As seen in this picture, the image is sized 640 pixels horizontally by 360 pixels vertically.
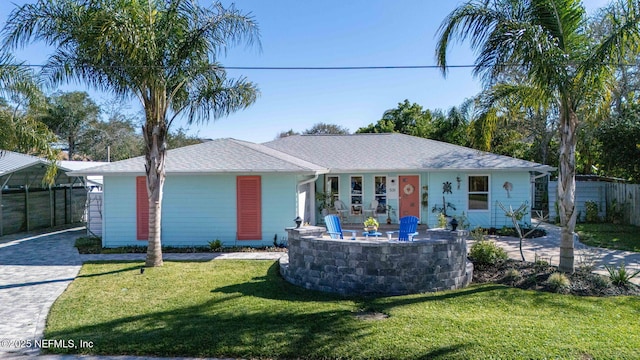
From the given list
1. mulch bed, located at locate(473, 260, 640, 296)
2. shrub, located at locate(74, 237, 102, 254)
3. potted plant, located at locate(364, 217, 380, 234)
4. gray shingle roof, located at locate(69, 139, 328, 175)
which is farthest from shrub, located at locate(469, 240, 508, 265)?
shrub, located at locate(74, 237, 102, 254)

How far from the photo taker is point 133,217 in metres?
13.4

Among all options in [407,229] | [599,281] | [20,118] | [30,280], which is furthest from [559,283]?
[20,118]

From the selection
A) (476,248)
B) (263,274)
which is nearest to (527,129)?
(476,248)

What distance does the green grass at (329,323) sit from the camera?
5.25 meters

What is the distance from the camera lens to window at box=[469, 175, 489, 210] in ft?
52.2

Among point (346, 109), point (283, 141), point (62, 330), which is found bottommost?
point (62, 330)

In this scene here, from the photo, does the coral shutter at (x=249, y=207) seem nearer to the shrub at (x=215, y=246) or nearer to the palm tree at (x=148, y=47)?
the shrub at (x=215, y=246)

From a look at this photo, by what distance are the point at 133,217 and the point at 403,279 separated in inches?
379

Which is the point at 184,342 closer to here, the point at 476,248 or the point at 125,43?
the point at 125,43

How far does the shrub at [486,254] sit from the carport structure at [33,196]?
598 inches

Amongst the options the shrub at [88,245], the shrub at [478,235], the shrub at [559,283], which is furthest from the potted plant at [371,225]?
the shrub at [88,245]

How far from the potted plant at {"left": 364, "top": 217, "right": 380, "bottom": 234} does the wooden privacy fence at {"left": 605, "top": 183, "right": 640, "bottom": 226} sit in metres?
12.2

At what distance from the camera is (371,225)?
11773mm

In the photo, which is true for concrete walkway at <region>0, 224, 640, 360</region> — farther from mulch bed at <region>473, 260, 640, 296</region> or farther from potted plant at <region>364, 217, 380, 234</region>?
potted plant at <region>364, 217, 380, 234</region>
